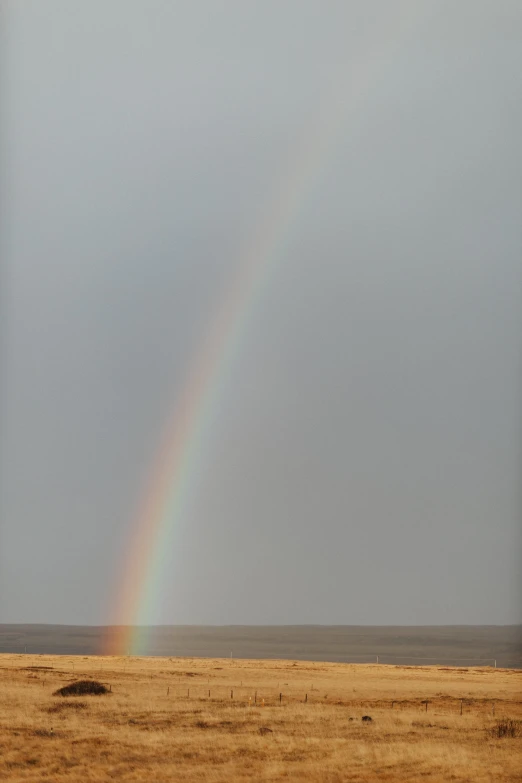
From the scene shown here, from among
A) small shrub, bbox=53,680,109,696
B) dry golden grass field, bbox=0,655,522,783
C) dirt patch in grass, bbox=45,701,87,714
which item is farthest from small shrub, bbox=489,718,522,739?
small shrub, bbox=53,680,109,696

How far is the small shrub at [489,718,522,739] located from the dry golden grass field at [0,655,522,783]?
0.18 meters

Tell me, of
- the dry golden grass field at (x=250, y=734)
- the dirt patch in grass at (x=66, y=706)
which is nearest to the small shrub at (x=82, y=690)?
the dry golden grass field at (x=250, y=734)

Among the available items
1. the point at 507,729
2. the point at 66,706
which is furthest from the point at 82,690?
the point at 507,729

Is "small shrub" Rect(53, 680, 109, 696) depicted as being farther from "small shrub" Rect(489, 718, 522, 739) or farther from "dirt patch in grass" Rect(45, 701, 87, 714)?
"small shrub" Rect(489, 718, 522, 739)

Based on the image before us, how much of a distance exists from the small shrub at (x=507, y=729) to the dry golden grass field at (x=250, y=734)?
18 cm

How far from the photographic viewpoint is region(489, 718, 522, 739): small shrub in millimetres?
20750

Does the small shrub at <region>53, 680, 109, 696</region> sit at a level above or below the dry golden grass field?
above

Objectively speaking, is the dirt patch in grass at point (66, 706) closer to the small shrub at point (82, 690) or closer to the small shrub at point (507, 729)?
the small shrub at point (82, 690)

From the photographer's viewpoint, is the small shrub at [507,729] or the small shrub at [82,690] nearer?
the small shrub at [507,729]

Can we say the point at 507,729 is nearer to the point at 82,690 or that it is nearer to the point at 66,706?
the point at 66,706

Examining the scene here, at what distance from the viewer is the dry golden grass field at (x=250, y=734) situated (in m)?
15.9

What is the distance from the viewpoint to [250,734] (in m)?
19.8

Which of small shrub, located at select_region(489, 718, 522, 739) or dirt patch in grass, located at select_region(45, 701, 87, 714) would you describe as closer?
small shrub, located at select_region(489, 718, 522, 739)

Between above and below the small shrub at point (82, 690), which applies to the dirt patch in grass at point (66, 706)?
below
